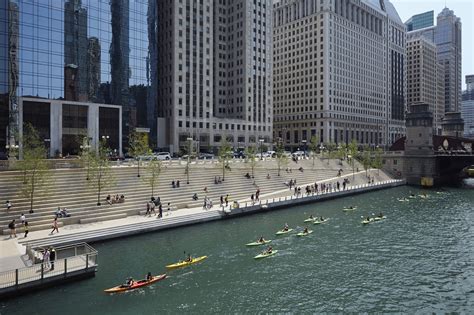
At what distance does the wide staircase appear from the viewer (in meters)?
42.2

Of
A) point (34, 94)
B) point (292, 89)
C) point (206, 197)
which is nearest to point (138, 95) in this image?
point (34, 94)

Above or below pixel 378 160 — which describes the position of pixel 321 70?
above

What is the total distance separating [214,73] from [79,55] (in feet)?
201

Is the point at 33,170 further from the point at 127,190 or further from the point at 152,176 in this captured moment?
the point at 152,176

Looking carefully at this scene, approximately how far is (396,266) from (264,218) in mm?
22355

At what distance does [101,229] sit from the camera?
129 ft

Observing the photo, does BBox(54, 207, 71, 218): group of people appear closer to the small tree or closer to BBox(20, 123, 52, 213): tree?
BBox(20, 123, 52, 213): tree

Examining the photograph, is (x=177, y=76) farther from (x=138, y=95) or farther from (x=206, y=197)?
(x=206, y=197)

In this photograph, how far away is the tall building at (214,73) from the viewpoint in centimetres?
11312

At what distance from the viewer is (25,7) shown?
75562mm

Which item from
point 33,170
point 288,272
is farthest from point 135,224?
point 288,272

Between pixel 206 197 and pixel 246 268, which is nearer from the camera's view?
pixel 246 268

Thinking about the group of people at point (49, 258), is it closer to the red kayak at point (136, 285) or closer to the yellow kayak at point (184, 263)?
the red kayak at point (136, 285)

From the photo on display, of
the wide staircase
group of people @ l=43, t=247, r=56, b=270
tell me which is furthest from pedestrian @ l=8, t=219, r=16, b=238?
group of people @ l=43, t=247, r=56, b=270
